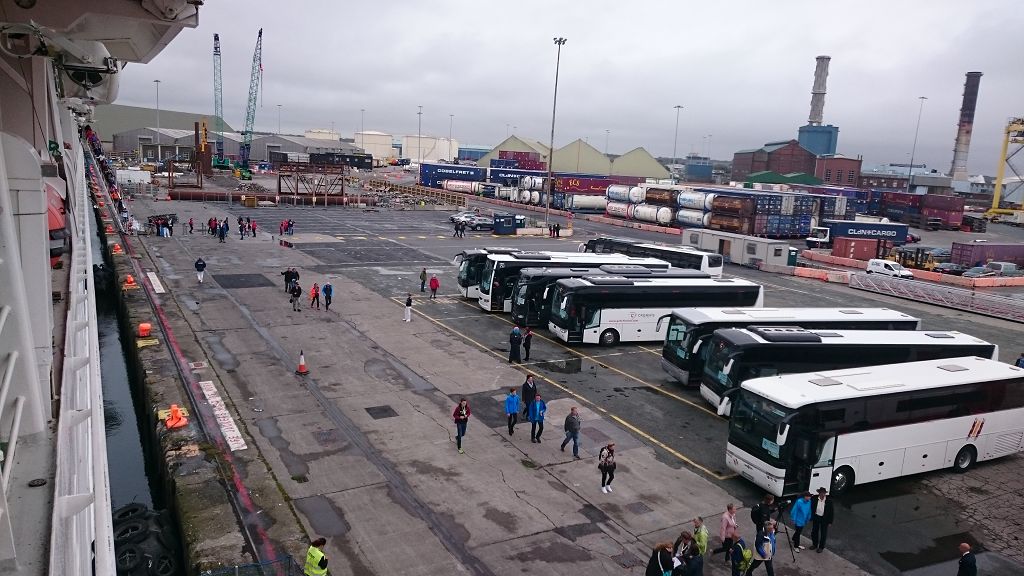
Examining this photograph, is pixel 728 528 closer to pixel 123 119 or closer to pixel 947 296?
pixel 947 296

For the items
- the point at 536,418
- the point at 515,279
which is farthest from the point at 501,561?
the point at 515,279

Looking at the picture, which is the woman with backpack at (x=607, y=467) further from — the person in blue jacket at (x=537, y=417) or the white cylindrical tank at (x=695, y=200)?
the white cylindrical tank at (x=695, y=200)

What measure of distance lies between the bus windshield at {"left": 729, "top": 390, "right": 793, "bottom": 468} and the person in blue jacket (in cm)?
439

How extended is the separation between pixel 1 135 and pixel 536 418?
1219 centimetres

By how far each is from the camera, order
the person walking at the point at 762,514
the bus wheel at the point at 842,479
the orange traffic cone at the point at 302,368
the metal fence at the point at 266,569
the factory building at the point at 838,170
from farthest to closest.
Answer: the factory building at the point at 838,170 → the orange traffic cone at the point at 302,368 → the bus wheel at the point at 842,479 → the person walking at the point at 762,514 → the metal fence at the point at 266,569

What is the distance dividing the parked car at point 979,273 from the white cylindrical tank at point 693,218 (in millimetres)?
26043

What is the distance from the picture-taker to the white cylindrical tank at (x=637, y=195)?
7919 cm

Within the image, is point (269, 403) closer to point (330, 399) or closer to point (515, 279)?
point (330, 399)

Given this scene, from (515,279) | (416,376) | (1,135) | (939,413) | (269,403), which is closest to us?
(1,135)

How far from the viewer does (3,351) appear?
→ 5.69m

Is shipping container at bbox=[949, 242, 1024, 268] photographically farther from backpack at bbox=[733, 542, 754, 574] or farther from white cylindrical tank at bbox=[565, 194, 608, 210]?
backpack at bbox=[733, 542, 754, 574]

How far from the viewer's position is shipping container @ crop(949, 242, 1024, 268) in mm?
50719

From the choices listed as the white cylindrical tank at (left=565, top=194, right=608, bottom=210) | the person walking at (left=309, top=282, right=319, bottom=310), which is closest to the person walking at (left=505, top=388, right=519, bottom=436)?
the person walking at (left=309, top=282, right=319, bottom=310)

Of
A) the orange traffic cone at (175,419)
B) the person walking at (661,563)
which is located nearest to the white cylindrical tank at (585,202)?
the orange traffic cone at (175,419)
